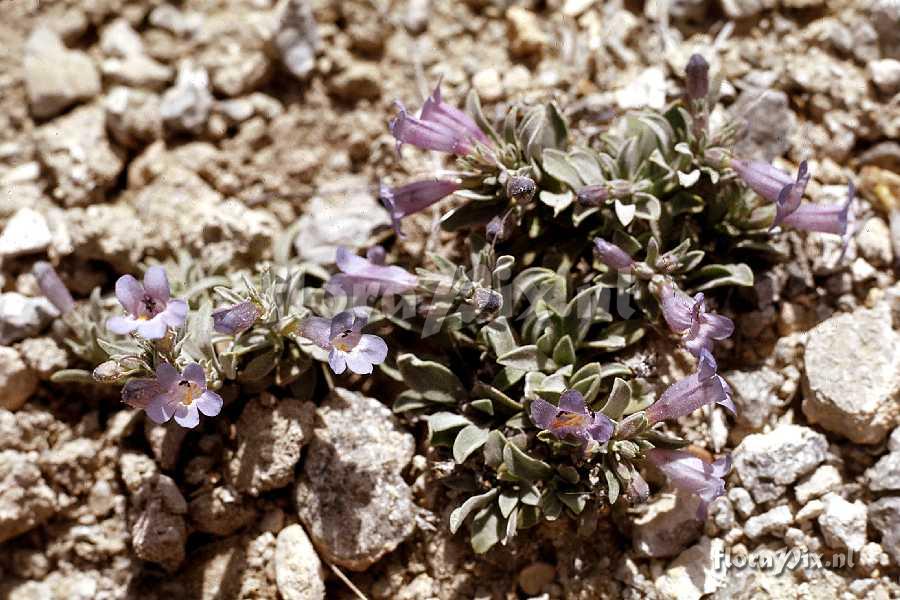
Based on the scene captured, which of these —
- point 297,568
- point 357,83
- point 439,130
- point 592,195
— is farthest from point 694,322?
point 357,83

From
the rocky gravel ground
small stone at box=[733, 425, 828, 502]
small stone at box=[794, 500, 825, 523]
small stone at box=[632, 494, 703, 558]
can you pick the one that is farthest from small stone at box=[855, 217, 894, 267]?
small stone at box=[632, 494, 703, 558]

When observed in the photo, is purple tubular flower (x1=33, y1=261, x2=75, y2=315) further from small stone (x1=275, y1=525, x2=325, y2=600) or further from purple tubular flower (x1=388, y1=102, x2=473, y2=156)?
purple tubular flower (x1=388, y1=102, x2=473, y2=156)

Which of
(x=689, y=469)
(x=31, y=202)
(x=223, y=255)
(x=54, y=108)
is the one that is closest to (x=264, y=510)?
(x=223, y=255)

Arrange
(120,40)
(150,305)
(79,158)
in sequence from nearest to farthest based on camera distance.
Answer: (150,305)
(79,158)
(120,40)

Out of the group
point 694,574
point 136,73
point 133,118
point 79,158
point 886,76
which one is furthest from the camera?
point 136,73

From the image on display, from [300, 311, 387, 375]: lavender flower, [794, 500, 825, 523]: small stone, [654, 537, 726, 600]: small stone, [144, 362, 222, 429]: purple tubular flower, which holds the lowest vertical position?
[654, 537, 726, 600]: small stone

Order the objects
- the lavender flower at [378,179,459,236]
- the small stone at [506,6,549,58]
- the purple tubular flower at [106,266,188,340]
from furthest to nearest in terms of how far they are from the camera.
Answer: the small stone at [506,6,549,58]
the lavender flower at [378,179,459,236]
the purple tubular flower at [106,266,188,340]

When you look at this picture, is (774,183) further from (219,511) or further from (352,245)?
(219,511)
